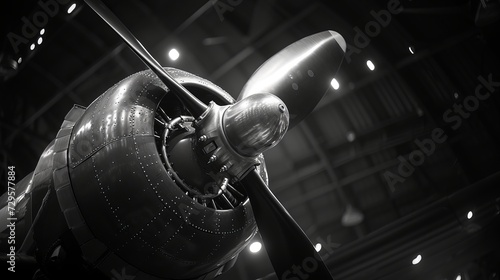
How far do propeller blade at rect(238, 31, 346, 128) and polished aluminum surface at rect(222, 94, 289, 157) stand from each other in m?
0.50

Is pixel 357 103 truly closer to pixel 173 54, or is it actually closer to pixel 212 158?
pixel 173 54

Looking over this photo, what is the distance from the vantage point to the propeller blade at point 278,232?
234 centimetres

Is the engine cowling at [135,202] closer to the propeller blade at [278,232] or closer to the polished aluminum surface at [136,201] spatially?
the polished aluminum surface at [136,201]

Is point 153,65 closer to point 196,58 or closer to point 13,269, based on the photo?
point 13,269

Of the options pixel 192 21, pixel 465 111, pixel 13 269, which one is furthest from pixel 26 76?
pixel 465 111

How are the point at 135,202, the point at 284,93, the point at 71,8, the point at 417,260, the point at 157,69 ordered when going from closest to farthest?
the point at 135,202, the point at 157,69, the point at 284,93, the point at 71,8, the point at 417,260

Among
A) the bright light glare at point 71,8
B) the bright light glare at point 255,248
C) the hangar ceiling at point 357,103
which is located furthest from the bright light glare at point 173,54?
the bright light glare at point 255,248

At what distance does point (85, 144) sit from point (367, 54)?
4.07 metres

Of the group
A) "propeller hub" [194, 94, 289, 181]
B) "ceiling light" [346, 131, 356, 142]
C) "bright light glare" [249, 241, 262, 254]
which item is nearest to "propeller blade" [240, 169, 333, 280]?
"propeller hub" [194, 94, 289, 181]

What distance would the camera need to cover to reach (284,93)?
9.15ft

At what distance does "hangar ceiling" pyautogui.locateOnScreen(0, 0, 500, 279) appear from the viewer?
14.2 ft

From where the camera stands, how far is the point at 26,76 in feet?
13.3

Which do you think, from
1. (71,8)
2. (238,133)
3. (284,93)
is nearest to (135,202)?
(238,133)

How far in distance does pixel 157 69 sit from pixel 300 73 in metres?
1.06
